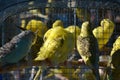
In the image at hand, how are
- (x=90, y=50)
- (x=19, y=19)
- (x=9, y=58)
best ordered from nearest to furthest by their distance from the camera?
(x=9, y=58) < (x=90, y=50) < (x=19, y=19)

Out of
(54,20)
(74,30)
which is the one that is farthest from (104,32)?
(54,20)

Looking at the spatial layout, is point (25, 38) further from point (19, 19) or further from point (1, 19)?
point (19, 19)

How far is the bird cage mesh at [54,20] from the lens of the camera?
1415 millimetres

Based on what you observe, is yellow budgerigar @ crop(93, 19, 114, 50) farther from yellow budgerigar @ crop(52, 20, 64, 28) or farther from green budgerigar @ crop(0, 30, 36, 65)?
green budgerigar @ crop(0, 30, 36, 65)

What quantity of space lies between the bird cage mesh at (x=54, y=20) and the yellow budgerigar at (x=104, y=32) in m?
0.03

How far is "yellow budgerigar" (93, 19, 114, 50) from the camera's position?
5.34ft

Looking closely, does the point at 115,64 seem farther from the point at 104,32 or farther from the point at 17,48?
the point at 17,48

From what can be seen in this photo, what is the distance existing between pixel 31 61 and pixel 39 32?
0.30 meters

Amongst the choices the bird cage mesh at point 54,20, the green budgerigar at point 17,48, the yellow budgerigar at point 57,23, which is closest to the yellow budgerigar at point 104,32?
the bird cage mesh at point 54,20

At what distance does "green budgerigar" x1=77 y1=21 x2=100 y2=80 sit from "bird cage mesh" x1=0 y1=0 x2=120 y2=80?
5cm

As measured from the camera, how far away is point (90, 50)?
1.50 m

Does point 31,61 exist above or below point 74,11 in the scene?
below

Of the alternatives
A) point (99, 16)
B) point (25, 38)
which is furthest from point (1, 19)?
point (99, 16)

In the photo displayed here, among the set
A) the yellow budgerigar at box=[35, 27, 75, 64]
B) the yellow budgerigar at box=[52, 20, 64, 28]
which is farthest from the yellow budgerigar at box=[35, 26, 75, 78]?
the yellow budgerigar at box=[52, 20, 64, 28]
